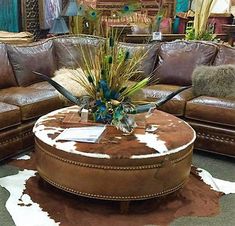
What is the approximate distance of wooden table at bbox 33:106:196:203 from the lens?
2.06 metres

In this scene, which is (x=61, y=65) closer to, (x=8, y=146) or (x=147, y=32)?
(x=8, y=146)

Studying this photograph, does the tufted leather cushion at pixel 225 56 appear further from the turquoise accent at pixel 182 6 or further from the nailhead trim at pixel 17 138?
the turquoise accent at pixel 182 6

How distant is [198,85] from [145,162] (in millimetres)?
1525

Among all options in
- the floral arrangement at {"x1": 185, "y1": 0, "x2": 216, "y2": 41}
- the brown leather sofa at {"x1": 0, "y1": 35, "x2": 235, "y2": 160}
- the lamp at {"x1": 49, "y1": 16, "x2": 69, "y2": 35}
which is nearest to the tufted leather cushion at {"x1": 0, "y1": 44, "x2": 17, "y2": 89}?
the brown leather sofa at {"x1": 0, "y1": 35, "x2": 235, "y2": 160}

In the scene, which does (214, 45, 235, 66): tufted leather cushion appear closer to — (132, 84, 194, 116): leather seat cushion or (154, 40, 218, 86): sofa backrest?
(154, 40, 218, 86): sofa backrest

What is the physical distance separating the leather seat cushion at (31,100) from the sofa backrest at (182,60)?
1.21 m

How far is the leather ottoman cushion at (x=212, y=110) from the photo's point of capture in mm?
2977

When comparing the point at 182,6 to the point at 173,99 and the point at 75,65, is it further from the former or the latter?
the point at 173,99

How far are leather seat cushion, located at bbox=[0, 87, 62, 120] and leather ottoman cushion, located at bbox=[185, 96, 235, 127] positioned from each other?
1.22m

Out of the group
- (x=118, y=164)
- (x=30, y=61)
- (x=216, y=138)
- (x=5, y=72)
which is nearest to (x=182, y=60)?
(x=216, y=138)

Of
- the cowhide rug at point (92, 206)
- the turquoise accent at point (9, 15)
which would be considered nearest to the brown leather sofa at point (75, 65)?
the cowhide rug at point (92, 206)

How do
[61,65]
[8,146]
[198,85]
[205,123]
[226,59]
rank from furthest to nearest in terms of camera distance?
[61,65] → [226,59] → [198,85] → [205,123] → [8,146]

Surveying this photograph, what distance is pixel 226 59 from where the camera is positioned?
367 centimetres

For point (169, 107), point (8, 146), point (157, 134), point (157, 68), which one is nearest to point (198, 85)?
point (169, 107)
